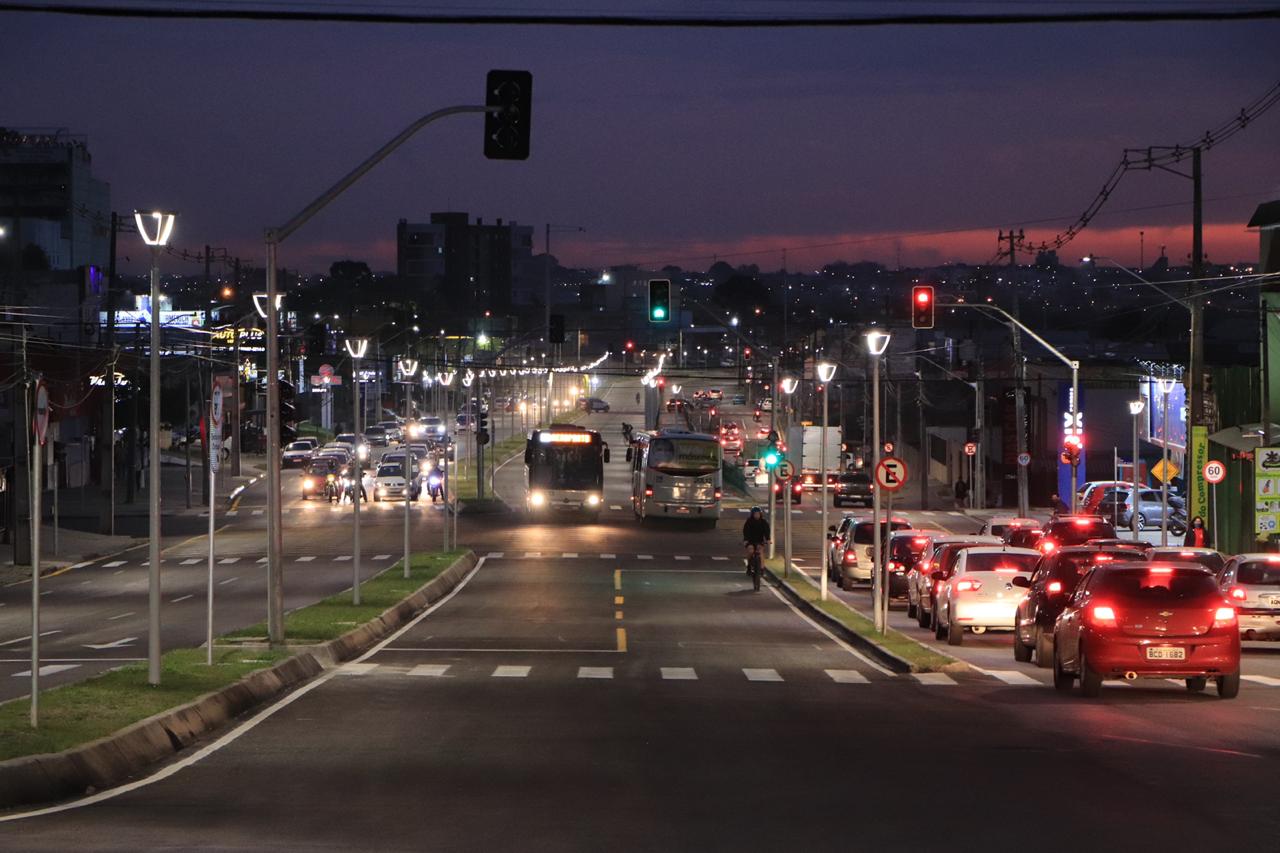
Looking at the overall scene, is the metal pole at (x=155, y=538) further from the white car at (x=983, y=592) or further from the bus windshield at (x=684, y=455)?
the bus windshield at (x=684, y=455)

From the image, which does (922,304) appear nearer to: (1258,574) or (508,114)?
(1258,574)

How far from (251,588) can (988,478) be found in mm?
57025

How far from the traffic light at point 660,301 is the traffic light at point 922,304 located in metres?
5.99

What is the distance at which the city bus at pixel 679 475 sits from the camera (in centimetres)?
6988

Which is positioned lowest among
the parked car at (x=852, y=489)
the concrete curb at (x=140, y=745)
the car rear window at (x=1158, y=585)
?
the concrete curb at (x=140, y=745)

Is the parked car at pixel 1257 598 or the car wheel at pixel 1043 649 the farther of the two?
the parked car at pixel 1257 598

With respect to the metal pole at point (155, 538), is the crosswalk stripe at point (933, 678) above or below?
below

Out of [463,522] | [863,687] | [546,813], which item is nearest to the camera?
[546,813]

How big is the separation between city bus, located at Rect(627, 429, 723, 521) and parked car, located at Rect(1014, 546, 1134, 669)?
4238 centimetres

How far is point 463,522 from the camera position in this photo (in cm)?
7500

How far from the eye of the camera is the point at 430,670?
1003 inches

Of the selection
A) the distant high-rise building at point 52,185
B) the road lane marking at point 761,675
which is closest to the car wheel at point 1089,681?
the road lane marking at point 761,675

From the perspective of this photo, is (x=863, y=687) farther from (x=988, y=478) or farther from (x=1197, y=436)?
(x=988, y=478)

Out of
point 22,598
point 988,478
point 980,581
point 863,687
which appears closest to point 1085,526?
point 980,581
